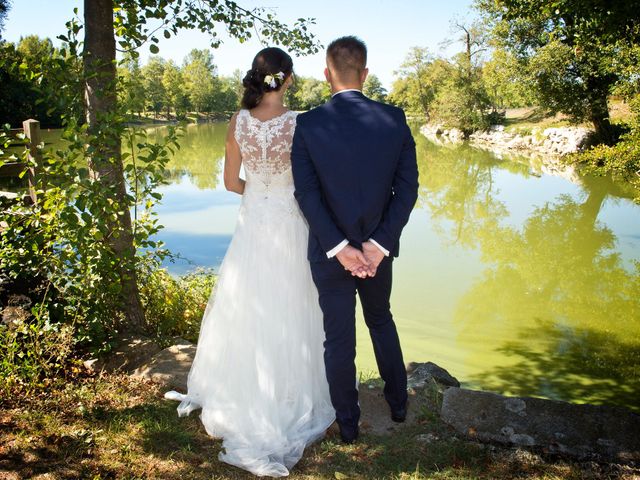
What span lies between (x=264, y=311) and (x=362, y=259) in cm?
68

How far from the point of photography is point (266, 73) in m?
2.42

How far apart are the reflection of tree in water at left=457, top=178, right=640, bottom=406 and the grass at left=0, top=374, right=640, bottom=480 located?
246 centimetres

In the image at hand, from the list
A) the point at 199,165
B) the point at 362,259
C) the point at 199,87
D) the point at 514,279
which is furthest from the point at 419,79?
the point at 362,259

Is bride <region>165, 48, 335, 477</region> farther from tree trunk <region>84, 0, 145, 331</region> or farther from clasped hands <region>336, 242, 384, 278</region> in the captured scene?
tree trunk <region>84, 0, 145, 331</region>

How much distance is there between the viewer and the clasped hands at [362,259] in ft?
7.40

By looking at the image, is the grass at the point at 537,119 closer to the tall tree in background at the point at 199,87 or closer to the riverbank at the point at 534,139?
the riverbank at the point at 534,139

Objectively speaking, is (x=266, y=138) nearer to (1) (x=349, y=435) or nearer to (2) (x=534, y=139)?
(1) (x=349, y=435)

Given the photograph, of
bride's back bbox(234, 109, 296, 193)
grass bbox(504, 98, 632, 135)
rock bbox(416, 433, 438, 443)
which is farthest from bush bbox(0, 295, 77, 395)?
grass bbox(504, 98, 632, 135)

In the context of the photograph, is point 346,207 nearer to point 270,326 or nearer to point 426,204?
point 270,326

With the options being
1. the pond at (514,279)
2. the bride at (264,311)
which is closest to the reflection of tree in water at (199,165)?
the pond at (514,279)

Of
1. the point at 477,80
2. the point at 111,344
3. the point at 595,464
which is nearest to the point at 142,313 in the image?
the point at 111,344

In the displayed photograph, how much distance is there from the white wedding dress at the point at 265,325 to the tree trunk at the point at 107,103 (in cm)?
94

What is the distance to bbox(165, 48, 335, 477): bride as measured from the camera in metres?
2.48

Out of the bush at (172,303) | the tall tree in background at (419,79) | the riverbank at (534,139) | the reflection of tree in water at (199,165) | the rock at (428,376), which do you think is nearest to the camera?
the rock at (428,376)
